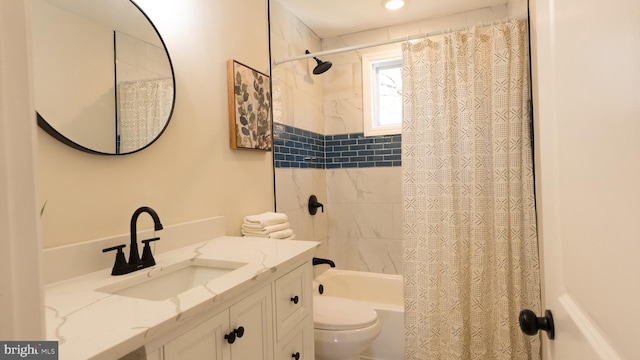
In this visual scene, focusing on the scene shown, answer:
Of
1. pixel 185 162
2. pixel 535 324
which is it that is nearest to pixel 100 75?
pixel 185 162

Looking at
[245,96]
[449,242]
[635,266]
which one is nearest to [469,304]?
[449,242]

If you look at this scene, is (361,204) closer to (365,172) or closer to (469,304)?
(365,172)

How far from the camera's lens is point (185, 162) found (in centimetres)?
148

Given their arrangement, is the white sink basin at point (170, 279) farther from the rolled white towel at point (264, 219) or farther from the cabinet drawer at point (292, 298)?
the rolled white towel at point (264, 219)

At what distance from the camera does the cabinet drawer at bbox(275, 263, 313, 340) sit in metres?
1.16

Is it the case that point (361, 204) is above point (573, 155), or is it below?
below

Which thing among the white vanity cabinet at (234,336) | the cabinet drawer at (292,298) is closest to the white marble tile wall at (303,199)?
the cabinet drawer at (292,298)

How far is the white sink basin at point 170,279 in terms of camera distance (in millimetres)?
1039

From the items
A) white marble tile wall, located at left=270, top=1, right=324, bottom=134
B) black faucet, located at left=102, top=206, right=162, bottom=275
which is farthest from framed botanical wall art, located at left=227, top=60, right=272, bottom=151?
black faucet, located at left=102, top=206, right=162, bottom=275

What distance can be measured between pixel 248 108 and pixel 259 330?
128 cm

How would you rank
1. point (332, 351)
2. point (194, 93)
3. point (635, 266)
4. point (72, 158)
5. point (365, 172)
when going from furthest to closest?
point (365, 172) < point (332, 351) < point (194, 93) < point (72, 158) < point (635, 266)

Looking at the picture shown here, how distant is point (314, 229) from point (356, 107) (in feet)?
3.84

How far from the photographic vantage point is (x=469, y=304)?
1.88 meters

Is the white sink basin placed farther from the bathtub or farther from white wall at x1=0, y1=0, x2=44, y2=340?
the bathtub
